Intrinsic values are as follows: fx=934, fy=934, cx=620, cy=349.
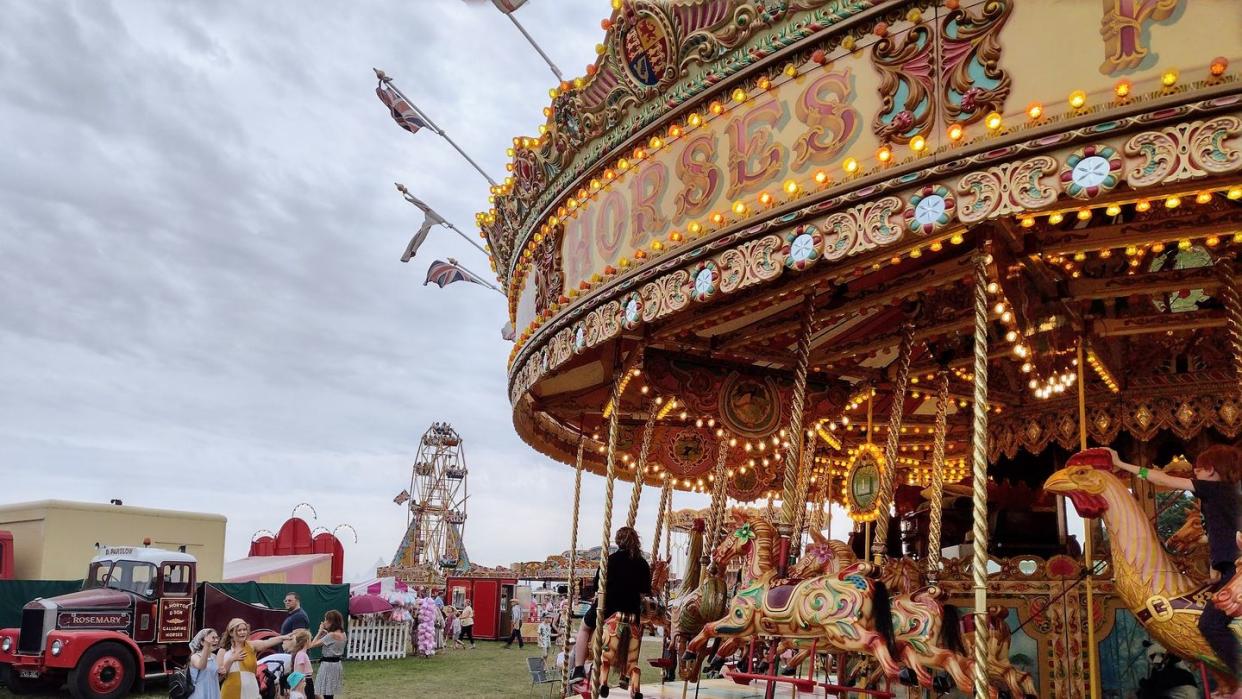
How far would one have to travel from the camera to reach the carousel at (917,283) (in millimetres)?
4598

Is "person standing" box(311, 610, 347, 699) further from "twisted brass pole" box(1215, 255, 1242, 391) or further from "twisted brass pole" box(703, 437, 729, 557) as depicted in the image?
"twisted brass pole" box(1215, 255, 1242, 391)

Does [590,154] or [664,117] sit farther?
[590,154]

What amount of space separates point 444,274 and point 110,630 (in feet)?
22.7

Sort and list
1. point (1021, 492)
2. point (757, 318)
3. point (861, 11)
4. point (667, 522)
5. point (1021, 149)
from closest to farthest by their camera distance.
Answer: point (1021, 149) < point (861, 11) < point (757, 318) < point (1021, 492) < point (667, 522)

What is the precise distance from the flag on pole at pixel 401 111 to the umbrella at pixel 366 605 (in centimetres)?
1225

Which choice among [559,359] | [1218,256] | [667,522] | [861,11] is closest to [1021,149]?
[861,11]

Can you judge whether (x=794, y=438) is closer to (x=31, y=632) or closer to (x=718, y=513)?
(x=718, y=513)

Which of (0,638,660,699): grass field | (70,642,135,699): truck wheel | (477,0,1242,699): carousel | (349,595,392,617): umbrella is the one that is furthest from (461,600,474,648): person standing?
(477,0,1242,699): carousel

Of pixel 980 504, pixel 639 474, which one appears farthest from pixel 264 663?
pixel 980 504

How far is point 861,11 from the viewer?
5309mm

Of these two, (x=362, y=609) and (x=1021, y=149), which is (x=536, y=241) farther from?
(x=362, y=609)

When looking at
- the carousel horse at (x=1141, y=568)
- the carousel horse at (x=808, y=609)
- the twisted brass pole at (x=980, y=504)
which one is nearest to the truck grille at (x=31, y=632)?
the carousel horse at (x=808, y=609)

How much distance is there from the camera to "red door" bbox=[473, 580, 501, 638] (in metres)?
28.8

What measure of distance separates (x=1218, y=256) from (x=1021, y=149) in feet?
8.18
